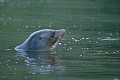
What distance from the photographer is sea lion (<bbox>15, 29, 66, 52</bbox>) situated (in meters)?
17.8

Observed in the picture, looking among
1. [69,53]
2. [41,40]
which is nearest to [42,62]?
[69,53]

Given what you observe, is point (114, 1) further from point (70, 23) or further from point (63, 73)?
point (63, 73)

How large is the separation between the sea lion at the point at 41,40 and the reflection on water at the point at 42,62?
52cm

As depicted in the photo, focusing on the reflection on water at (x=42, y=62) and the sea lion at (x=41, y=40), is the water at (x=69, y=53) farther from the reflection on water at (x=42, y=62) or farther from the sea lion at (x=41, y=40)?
the sea lion at (x=41, y=40)

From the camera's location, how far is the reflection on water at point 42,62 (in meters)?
13.7

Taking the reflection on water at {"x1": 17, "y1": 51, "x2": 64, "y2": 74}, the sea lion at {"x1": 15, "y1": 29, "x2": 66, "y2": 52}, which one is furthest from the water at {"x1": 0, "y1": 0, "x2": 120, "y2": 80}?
the sea lion at {"x1": 15, "y1": 29, "x2": 66, "y2": 52}

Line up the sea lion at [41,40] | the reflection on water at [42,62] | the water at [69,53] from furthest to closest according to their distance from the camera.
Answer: the sea lion at [41,40] < the reflection on water at [42,62] < the water at [69,53]

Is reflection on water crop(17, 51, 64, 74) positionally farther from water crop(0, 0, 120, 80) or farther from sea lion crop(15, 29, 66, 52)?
sea lion crop(15, 29, 66, 52)

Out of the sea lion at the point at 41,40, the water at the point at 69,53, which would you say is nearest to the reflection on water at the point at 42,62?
the water at the point at 69,53

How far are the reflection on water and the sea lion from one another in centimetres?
52

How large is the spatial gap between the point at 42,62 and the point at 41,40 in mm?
3155

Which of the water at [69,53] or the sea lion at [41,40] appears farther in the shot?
the sea lion at [41,40]

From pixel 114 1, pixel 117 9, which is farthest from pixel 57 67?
pixel 114 1

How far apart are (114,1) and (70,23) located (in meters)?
16.8
